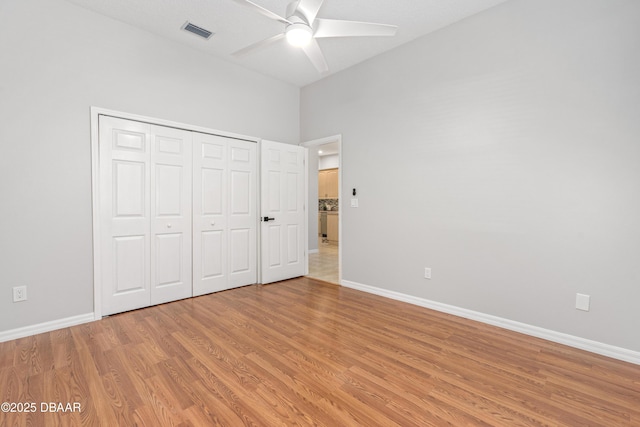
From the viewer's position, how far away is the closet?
3.12 metres

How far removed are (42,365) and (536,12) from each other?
16.5ft

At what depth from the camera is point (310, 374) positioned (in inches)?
80.0

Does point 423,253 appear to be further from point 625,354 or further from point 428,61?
point 428,61

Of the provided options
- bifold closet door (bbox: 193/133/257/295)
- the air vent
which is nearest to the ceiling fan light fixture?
the air vent

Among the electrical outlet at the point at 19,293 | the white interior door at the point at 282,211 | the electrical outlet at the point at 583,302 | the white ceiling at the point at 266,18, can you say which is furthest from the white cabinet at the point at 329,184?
the electrical outlet at the point at 19,293

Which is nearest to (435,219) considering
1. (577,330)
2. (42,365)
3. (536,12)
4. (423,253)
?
(423,253)

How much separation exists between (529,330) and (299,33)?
3.34m

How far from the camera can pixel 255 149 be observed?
4.36 meters

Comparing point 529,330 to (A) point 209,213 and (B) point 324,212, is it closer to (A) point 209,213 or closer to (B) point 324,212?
(A) point 209,213

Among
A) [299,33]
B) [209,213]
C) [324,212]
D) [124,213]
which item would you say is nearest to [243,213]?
[209,213]

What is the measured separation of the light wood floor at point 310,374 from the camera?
5.41 feet

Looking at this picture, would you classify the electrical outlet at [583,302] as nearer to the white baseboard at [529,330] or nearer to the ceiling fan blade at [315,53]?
the white baseboard at [529,330]

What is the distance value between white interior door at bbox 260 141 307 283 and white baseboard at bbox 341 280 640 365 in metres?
1.56

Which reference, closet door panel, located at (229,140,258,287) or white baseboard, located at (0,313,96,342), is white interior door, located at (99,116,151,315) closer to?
white baseboard, located at (0,313,96,342)
